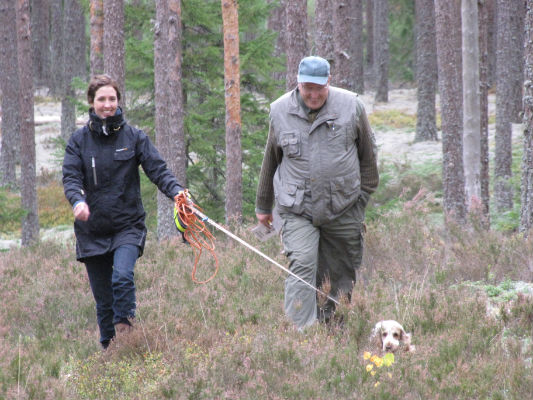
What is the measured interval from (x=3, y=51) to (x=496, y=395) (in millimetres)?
19886

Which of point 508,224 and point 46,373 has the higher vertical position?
point 46,373

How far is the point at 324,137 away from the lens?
4961 mm

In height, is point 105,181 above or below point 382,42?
below

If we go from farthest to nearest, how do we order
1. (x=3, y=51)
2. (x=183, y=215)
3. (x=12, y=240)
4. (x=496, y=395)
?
(x=3, y=51) < (x=12, y=240) < (x=183, y=215) < (x=496, y=395)

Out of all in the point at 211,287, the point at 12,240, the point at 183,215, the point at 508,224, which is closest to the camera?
the point at 183,215

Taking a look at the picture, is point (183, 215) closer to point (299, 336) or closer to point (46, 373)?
point (299, 336)

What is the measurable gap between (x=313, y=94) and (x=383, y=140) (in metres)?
20.2

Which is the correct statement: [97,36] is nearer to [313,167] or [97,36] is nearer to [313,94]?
[313,94]

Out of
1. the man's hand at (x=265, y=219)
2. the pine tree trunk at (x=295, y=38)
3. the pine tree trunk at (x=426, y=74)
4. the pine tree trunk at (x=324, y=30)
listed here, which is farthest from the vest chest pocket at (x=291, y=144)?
the pine tree trunk at (x=426, y=74)

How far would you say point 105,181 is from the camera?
5066 mm

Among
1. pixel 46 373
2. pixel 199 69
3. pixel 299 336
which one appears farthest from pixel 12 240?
pixel 299 336

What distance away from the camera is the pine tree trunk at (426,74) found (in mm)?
21828

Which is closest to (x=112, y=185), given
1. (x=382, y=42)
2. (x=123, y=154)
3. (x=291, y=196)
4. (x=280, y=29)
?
(x=123, y=154)

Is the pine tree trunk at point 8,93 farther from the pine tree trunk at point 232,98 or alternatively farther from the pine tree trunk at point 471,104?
the pine tree trunk at point 471,104
